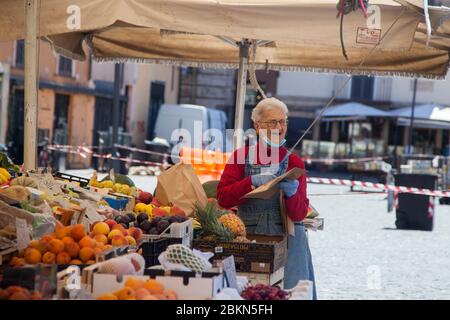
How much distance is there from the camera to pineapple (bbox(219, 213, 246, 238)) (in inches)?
239

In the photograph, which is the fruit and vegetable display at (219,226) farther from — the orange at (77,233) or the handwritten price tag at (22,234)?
the handwritten price tag at (22,234)

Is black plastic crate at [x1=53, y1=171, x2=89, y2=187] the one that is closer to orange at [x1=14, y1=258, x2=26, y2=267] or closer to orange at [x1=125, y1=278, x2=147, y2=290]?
orange at [x1=14, y1=258, x2=26, y2=267]

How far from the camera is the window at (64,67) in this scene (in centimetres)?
3582

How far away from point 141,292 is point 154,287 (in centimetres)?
14

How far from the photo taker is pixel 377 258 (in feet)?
45.2

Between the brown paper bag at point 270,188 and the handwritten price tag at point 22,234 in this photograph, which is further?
the brown paper bag at point 270,188

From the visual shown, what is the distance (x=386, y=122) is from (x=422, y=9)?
41.9 m

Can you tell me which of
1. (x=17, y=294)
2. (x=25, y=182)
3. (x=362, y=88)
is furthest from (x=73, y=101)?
(x=17, y=294)

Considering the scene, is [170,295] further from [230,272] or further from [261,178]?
[261,178]

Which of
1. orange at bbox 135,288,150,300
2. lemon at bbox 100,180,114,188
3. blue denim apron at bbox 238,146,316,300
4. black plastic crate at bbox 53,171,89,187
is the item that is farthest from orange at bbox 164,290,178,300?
lemon at bbox 100,180,114,188

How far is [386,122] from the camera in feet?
159

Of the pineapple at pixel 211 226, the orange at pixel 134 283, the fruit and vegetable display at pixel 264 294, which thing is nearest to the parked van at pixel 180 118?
the pineapple at pixel 211 226

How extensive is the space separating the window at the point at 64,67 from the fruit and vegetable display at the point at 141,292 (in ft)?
105

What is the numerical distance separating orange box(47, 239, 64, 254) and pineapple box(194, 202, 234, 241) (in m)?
1.16
